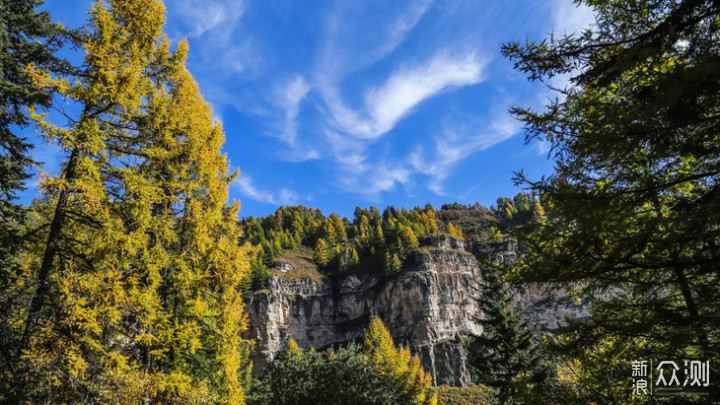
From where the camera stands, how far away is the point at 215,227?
26.6ft

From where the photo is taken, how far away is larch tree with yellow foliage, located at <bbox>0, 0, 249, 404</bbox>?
17.0ft

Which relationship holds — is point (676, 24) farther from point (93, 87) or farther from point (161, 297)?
point (161, 297)

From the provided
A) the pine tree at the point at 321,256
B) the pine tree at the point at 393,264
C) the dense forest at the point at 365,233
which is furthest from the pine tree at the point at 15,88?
the pine tree at the point at 321,256

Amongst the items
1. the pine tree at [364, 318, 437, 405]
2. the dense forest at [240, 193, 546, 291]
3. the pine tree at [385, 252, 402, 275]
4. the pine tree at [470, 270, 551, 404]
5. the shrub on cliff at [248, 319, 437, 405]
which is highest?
the dense forest at [240, 193, 546, 291]

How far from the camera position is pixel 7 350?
4.78 m

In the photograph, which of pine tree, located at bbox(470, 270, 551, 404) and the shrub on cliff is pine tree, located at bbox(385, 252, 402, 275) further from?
pine tree, located at bbox(470, 270, 551, 404)

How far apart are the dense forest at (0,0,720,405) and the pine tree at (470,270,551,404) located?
8693 mm

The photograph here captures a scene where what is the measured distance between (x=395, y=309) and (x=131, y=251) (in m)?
71.6

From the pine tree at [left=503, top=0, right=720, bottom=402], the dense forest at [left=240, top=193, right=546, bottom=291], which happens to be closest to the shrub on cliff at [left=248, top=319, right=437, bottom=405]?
the pine tree at [left=503, top=0, right=720, bottom=402]

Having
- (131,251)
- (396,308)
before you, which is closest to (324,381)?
(131,251)

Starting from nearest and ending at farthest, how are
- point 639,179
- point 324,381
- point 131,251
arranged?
point 639,179 < point 131,251 < point 324,381

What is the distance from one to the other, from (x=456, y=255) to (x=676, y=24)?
3154 inches

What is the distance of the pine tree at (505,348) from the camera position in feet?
47.8

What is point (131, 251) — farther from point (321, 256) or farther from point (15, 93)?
point (321, 256)
